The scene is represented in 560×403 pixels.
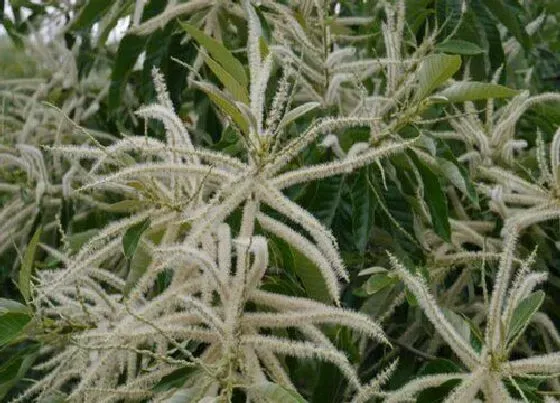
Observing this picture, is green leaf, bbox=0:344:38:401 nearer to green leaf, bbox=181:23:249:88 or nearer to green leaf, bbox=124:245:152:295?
green leaf, bbox=124:245:152:295

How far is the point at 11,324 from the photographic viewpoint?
1.82 metres

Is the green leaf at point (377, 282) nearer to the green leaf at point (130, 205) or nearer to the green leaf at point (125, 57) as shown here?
the green leaf at point (130, 205)

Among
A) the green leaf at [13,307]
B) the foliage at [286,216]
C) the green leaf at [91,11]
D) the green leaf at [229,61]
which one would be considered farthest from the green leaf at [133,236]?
the green leaf at [91,11]

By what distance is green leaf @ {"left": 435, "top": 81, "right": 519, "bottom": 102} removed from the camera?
6.43 feet

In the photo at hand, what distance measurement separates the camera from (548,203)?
219 cm

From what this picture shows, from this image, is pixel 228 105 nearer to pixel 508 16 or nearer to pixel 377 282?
pixel 377 282

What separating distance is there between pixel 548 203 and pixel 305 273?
2.27ft

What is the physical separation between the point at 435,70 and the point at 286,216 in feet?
1.63

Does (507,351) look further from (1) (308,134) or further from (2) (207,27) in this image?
A: (2) (207,27)

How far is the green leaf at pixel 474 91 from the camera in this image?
196cm

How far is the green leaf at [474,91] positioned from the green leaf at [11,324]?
103cm

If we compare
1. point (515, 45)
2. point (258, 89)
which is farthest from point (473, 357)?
point (515, 45)

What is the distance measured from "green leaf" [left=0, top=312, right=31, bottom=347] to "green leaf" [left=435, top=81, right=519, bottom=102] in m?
1.03

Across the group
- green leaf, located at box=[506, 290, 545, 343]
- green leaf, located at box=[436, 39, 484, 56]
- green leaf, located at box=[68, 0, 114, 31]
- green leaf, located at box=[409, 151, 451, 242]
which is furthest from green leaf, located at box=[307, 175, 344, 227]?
green leaf, located at box=[68, 0, 114, 31]
